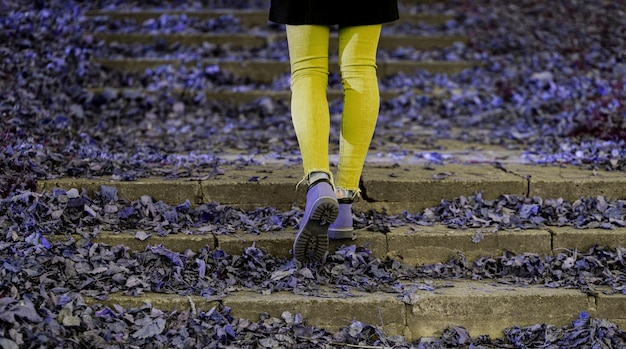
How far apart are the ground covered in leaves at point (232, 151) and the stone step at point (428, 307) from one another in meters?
0.04

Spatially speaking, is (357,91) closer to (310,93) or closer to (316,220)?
(310,93)

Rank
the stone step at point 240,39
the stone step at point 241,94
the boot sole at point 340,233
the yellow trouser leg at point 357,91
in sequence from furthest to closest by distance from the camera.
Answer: the stone step at point 240,39 → the stone step at point 241,94 → the boot sole at point 340,233 → the yellow trouser leg at point 357,91

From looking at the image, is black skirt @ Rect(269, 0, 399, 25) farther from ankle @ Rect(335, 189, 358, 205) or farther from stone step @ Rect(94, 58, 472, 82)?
stone step @ Rect(94, 58, 472, 82)

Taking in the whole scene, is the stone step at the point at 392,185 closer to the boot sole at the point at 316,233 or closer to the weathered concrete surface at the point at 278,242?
the weathered concrete surface at the point at 278,242

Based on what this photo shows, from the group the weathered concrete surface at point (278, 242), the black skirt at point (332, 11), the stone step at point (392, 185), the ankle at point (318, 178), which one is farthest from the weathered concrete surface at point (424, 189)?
the black skirt at point (332, 11)

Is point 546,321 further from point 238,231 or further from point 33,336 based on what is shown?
point 33,336

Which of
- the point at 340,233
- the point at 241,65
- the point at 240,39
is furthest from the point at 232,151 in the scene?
the point at 240,39

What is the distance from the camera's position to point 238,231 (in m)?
2.98

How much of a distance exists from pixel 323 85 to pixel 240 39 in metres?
3.72

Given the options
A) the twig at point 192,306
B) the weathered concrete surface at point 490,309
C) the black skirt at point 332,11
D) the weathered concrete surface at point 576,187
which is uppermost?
the black skirt at point 332,11

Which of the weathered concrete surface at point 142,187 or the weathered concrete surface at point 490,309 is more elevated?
the weathered concrete surface at point 142,187

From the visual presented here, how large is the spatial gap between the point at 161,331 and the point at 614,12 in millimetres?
6228

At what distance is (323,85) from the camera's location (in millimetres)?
2582

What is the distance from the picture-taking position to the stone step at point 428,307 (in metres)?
2.55
